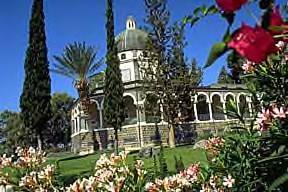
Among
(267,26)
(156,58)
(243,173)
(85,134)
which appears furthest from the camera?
(85,134)

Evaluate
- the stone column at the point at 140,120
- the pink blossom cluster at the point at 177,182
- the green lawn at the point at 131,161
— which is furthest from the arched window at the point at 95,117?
the pink blossom cluster at the point at 177,182

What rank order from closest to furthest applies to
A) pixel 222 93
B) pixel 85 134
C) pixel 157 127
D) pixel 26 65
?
pixel 26 65 < pixel 157 127 < pixel 85 134 < pixel 222 93

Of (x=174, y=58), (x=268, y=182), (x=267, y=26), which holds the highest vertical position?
(x=174, y=58)

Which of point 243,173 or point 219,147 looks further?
point 219,147

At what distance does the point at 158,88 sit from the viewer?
2912 cm

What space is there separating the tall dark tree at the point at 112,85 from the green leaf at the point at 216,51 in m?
26.3

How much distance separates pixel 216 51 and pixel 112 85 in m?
27.2

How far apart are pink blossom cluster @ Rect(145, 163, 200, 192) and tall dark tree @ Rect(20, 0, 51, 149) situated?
20.6m

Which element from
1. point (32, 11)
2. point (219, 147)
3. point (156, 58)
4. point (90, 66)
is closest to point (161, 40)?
point (156, 58)

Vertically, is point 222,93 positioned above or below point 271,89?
above

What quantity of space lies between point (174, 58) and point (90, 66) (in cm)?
786

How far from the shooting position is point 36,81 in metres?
23.2

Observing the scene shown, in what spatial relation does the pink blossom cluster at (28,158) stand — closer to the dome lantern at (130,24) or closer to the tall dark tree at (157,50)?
the tall dark tree at (157,50)

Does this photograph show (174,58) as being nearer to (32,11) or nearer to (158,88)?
(158,88)
